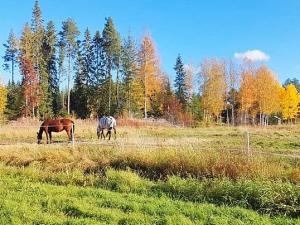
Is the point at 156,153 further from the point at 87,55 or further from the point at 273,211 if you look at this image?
the point at 87,55

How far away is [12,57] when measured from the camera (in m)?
65.8

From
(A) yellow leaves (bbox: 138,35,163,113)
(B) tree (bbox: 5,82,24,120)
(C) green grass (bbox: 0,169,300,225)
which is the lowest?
(C) green grass (bbox: 0,169,300,225)

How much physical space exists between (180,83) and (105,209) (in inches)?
2634

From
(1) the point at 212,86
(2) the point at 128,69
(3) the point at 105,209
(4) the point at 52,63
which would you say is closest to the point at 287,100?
(1) the point at 212,86

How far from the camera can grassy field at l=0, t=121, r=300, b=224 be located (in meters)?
7.73

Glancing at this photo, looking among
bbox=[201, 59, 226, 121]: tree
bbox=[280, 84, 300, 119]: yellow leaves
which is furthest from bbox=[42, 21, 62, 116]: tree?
bbox=[280, 84, 300, 119]: yellow leaves

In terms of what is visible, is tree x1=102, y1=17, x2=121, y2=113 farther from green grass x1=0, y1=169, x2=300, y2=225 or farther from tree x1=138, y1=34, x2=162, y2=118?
green grass x1=0, y1=169, x2=300, y2=225

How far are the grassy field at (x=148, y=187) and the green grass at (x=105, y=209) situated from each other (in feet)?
0.06

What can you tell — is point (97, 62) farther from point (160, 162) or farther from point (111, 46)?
point (160, 162)

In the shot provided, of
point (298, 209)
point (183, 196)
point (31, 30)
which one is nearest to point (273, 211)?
point (298, 209)

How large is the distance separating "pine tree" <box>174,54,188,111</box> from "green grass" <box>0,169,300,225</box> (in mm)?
59760

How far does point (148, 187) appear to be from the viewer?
1021cm

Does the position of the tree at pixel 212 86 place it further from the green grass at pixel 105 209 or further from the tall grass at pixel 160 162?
the green grass at pixel 105 209

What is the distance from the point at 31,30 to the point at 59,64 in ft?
23.1
